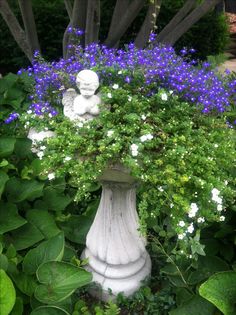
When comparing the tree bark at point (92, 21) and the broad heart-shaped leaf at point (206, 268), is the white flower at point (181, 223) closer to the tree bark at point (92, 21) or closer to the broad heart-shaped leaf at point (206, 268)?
the broad heart-shaped leaf at point (206, 268)

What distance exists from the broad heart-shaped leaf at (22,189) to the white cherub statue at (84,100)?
0.79 meters

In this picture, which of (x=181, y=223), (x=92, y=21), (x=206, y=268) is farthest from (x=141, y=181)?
(x=92, y=21)

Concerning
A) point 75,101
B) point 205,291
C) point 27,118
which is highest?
point 75,101

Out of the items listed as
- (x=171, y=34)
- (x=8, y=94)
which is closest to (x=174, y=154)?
(x=8, y=94)

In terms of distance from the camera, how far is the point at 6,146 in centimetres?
279

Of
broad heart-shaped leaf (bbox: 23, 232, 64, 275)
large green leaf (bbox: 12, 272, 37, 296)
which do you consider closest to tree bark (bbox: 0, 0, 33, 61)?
broad heart-shaped leaf (bbox: 23, 232, 64, 275)

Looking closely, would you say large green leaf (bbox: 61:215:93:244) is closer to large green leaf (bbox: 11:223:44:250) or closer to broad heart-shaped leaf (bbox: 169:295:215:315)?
large green leaf (bbox: 11:223:44:250)

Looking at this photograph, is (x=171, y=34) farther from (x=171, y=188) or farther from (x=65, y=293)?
(x=65, y=293)

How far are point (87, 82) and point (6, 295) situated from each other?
1019 mm

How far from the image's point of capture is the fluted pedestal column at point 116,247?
2490mm

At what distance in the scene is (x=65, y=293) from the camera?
6.59 ft

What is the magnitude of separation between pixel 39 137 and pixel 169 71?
80cm

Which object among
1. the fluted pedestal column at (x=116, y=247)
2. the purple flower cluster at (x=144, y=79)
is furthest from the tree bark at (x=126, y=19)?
the fluted pedestal column at (x=116, y=247)

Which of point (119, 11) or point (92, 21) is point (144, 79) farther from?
point (119, 11)
